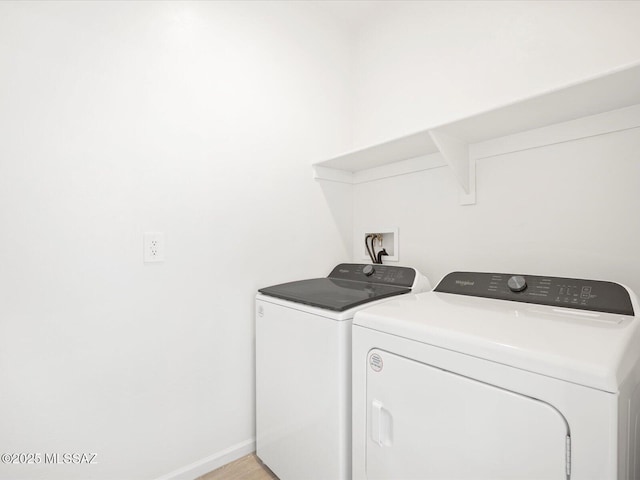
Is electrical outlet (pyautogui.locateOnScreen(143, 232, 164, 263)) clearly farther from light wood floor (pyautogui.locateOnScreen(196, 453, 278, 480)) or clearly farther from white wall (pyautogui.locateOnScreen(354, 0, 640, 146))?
white wall (pyautogui.locateOnScreen(354, 0, 640, 146))

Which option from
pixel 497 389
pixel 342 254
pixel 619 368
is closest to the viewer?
pixel 619 368

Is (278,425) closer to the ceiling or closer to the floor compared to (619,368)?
closer to the floor

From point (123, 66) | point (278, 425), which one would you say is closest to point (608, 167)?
point (278, 425)

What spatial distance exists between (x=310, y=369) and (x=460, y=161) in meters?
1.15

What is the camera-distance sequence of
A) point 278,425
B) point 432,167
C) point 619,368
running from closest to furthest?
point 619,368 < point 278,425 < point 432,167

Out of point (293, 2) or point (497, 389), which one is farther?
point (293, 2)

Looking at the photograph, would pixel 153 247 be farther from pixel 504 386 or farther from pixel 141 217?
pixel 504 386

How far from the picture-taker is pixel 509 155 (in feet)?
4.48

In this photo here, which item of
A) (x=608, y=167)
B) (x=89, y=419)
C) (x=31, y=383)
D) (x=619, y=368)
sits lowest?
(x=89, y=419)

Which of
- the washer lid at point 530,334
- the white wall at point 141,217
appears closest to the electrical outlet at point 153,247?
the white wall at point 141,217

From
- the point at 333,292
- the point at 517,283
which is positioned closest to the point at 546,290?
the point at 517,283

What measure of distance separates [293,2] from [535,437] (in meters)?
2.28

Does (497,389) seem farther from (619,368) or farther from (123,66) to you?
(123,66)

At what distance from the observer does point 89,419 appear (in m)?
1.19
